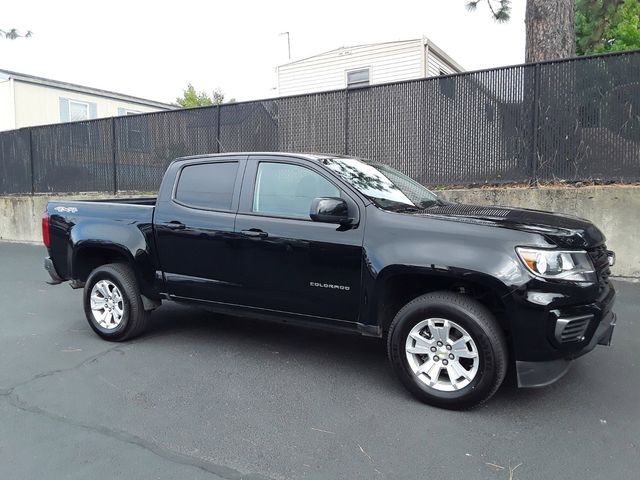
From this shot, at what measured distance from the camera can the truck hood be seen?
11.2 feet

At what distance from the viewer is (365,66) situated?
1419 centimetres

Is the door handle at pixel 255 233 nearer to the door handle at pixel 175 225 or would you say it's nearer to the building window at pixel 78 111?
the door handle at pixel 175 225

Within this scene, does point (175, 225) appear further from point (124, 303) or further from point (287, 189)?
point (287, 189)

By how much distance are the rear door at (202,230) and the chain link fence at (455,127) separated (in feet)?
17.0

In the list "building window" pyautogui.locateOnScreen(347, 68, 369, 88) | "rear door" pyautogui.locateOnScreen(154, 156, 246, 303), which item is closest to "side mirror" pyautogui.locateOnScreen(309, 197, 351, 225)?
"rear door" pyautogui.locateOnScreen(154, 156, 246, 303)

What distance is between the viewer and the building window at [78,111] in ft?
78.2

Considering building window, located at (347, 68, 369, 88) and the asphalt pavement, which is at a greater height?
building window, located at (347, 68, 369, 88)

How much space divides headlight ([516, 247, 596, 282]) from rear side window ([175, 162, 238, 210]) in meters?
2.49

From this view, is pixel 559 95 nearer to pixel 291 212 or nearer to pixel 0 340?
pixel 291 212

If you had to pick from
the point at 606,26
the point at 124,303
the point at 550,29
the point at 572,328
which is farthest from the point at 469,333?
the point at 606,26

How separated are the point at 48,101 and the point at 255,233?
22.6m

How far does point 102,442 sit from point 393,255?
2237 millimetres

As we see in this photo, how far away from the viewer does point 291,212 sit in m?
4.23

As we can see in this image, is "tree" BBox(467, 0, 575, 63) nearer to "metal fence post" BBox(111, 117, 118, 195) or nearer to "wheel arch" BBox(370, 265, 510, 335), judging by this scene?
"wheel arch" BBox(370, 265, 510, 335)
